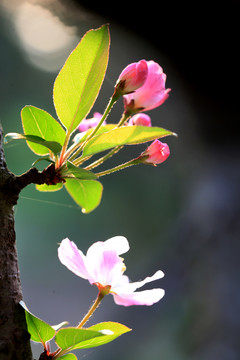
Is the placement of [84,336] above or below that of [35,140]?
below

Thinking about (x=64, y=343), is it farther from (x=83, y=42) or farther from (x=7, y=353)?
(x=83, y=42)

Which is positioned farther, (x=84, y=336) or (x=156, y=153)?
(x=156, y=153)

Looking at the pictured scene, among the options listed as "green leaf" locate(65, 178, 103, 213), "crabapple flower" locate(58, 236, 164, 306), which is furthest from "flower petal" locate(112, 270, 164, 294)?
"green leaf" locate(65, 178, 103, 213)

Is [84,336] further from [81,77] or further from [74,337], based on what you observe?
[81,77]

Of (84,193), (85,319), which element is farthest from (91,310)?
(84,193)

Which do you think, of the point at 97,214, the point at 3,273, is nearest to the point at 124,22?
the point at 97,214

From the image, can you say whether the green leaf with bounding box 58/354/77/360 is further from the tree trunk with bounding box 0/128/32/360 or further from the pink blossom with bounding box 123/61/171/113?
the pink blossom with bounding box 123/61/171/113
